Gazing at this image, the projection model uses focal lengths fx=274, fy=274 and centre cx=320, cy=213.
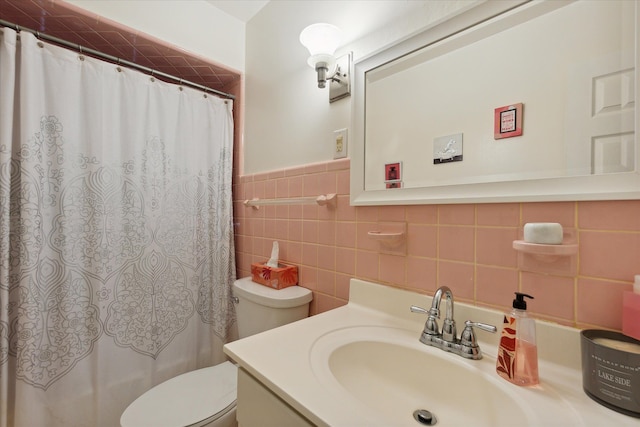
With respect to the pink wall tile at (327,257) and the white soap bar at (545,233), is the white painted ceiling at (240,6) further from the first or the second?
the white soap bar at (545,233)

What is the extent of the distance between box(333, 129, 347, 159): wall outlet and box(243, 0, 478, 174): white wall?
0.03m

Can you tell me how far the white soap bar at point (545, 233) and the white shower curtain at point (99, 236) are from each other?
1.37 meters

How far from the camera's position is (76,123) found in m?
1.12

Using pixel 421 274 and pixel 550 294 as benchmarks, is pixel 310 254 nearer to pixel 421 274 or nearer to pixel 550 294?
pixel 421 274

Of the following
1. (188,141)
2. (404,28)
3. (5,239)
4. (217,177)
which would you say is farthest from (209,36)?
(5,239)

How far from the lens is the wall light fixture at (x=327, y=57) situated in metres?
1.02

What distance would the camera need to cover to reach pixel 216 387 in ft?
3.53

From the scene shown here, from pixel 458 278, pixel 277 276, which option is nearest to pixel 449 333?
pixel 458 278

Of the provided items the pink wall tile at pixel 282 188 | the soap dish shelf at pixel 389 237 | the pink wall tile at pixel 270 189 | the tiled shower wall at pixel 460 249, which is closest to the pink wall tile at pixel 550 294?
the tiled shower wall at pixel 460 249

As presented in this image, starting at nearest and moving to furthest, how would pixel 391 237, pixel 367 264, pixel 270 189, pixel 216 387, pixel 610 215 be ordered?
pixel 610 215 < pixel 391 237 < pixel 367 264 < pixel 216 387 < pixel 270 189

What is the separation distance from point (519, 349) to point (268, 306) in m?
0.81

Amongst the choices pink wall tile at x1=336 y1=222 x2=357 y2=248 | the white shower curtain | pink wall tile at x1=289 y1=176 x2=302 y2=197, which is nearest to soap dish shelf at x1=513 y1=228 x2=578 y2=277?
pink wall tile at x1=336 y1=222 x2=357 y2=248

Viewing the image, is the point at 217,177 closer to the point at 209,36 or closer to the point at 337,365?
the point at 209,36

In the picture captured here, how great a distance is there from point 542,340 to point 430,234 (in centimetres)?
34
